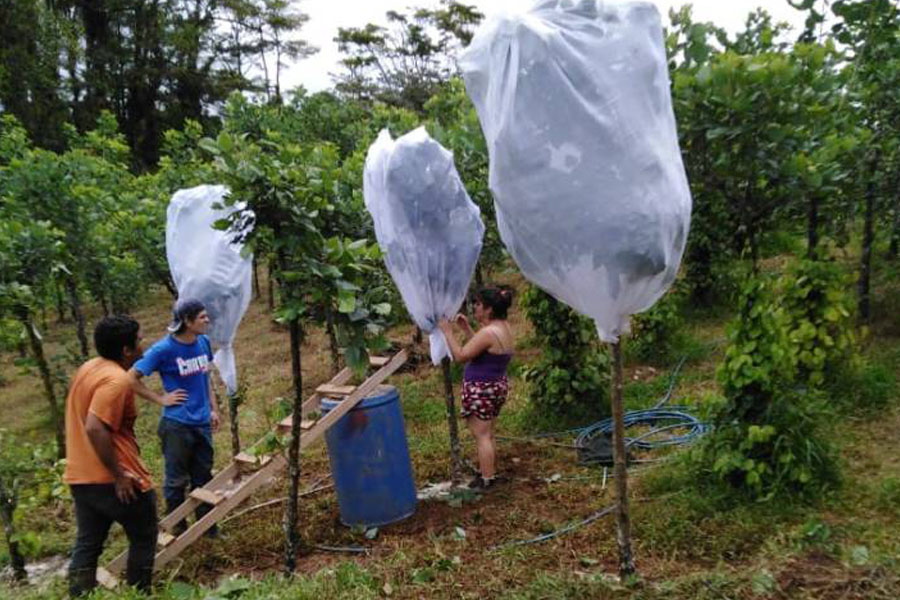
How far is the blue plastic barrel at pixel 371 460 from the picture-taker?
4.16 metres

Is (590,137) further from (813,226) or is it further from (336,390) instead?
(813,226)

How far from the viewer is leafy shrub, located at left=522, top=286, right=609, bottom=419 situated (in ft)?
18.6

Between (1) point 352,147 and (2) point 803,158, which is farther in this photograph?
(1) point 352,147

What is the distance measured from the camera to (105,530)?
3.56 m

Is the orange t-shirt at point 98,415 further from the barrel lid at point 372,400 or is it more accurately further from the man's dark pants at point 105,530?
the barrel lid at point 372,400

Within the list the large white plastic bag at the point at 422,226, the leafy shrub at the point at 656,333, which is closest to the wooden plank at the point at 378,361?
the large white plastic bag at the point at 422,226

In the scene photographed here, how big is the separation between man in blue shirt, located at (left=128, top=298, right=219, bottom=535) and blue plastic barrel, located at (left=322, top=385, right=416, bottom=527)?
780 mm

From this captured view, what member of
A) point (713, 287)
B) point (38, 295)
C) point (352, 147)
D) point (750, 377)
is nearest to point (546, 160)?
point (750, 377)

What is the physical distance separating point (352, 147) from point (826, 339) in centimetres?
1063

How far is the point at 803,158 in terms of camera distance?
384 centimetres

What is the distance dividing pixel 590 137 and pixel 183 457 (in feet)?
10.5

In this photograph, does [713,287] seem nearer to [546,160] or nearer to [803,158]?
[803,158]

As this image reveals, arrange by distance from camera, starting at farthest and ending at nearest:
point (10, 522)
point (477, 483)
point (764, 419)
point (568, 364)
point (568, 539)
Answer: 1. point (568, 364)
2. point (477, 483)
3. point (10, 522)
4. point (764, 419)
5. point (568, 539)

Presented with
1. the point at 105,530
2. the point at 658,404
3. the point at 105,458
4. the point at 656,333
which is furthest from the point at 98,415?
the point at 656,333
